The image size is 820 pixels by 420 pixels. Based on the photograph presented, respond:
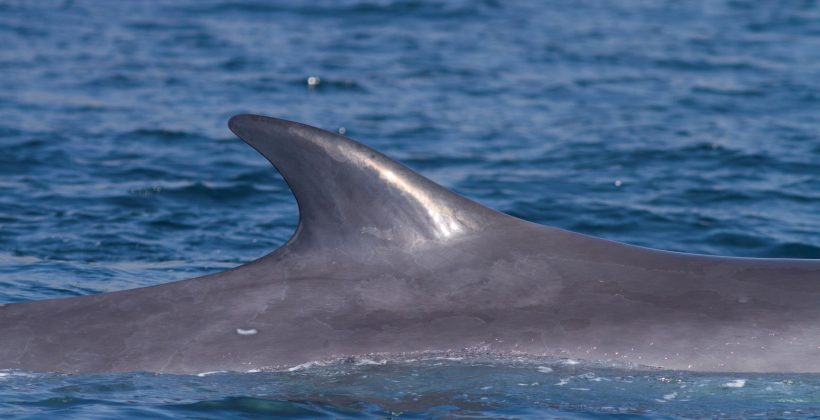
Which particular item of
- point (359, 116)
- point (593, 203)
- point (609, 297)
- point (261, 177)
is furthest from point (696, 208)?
point (609, 297)

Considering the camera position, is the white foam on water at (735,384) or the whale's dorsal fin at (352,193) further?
the whale's dorsal fin at (352,193)

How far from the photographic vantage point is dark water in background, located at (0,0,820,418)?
7.20 metres

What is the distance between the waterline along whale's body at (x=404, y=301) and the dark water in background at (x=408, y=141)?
14cm

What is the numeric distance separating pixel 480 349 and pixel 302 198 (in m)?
1.30

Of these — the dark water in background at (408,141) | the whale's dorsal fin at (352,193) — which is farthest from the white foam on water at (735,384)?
the whale's dorsal fin at (352,193)

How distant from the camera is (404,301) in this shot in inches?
285

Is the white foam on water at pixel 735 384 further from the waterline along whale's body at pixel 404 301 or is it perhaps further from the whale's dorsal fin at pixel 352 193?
the whale's dorsal fin at pixel 352 193

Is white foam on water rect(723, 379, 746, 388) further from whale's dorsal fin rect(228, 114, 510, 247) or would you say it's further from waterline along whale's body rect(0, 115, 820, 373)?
whale's dorsal fin rect(228, 114, 510, 247)

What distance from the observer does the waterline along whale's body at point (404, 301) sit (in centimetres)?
717

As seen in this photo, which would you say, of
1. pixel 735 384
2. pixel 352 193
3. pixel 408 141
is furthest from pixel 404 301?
pixel 408 141

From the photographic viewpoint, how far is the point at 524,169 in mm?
17703

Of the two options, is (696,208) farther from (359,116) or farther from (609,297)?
(609,297)

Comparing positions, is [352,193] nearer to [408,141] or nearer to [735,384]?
[735,384]

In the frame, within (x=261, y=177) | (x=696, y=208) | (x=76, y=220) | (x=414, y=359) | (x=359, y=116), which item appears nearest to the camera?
(x=414, y=359)
